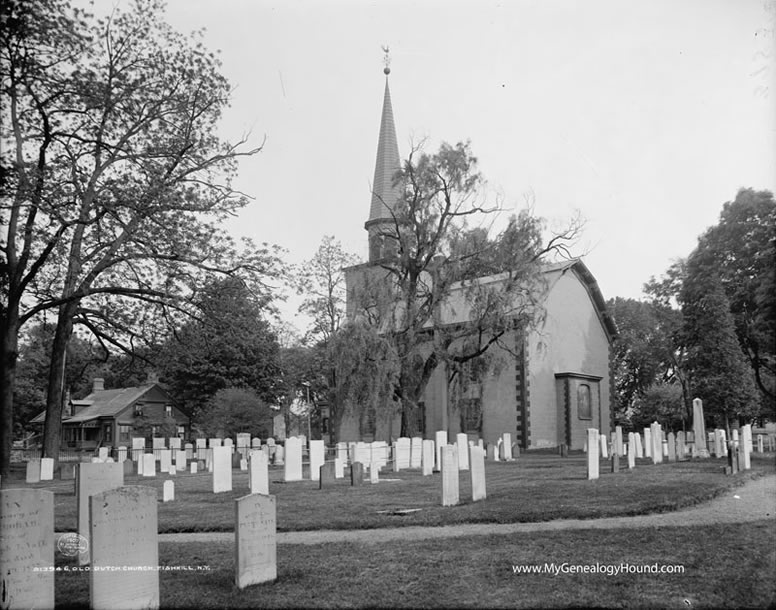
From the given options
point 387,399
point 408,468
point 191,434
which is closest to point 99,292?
point 408,468

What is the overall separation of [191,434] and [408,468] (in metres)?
36.3

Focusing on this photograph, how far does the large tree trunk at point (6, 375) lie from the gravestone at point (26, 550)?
30.8 feet

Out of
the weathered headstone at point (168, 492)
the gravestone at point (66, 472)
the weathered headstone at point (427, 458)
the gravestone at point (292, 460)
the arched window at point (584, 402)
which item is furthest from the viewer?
the arched window at point (584, 402)

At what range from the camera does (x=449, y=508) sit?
496 inches

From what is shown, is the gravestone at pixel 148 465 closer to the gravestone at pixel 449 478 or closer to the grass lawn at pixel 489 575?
the gravestone at pixel 449 478

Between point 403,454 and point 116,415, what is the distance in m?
39.0

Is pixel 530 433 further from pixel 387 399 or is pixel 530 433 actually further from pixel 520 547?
pixel 520 547

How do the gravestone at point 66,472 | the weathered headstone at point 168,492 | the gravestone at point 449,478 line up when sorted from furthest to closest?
the gravestone at point 66,472
the weathered headstone at point 168,492
the gravestone at point 449,478

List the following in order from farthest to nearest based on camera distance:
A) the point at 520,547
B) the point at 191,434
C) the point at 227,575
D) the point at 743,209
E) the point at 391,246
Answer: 1. the point at 191,434
2. the point at 743,209
3. the point at 391,246
4. the point at 520,547
5. the point at 227,575

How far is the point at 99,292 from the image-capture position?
21.0m

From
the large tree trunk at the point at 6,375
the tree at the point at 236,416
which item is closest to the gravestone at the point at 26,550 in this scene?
the large tree trunk at the point at 6,375

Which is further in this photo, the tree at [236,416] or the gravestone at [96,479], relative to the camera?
the tree at [236,416]

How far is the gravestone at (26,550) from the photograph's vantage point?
6344 mm

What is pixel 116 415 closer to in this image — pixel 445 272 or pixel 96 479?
pixel 445 272
